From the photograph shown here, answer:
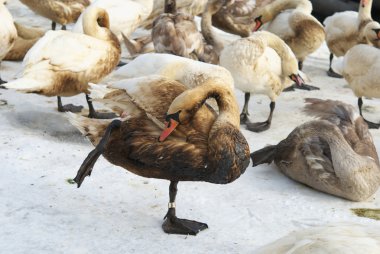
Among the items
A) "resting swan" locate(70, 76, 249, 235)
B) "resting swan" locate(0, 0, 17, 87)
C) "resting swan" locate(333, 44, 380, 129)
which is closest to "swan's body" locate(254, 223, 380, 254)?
"resting swan" locate(70, 76, 249, 235)

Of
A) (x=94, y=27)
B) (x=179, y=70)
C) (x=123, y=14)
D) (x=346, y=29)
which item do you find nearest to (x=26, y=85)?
(x=94, y=27)

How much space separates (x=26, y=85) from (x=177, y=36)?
2590mm

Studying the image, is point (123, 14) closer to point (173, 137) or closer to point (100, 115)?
point (100, 115)

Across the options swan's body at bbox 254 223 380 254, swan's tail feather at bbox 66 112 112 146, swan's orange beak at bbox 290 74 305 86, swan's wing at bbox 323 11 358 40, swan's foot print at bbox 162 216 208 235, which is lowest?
swan's wing at bbox 323 11 358 40

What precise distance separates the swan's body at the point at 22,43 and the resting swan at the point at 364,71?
4220 millimetres

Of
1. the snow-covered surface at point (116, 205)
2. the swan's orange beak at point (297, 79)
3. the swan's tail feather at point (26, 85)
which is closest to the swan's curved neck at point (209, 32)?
the swan's orange beak at point (297, 79)

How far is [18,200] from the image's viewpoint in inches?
194

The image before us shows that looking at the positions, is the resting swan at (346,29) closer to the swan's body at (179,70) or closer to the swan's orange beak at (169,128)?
the swan's body at (179,70)

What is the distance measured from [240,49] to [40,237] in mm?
3482

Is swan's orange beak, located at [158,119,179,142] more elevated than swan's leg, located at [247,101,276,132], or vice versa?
swan's orange beak, located at [158,119,179,142]

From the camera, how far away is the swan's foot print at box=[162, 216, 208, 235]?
15.3 ft

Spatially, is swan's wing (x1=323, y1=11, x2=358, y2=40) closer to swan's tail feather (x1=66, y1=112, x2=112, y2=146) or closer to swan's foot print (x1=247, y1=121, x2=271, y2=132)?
swan's foot print (x1=247, y1=121, x2=271, y2=132)

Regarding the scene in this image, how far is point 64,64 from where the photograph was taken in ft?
21.0

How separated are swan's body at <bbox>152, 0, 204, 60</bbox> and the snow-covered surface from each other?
2.01 metres
